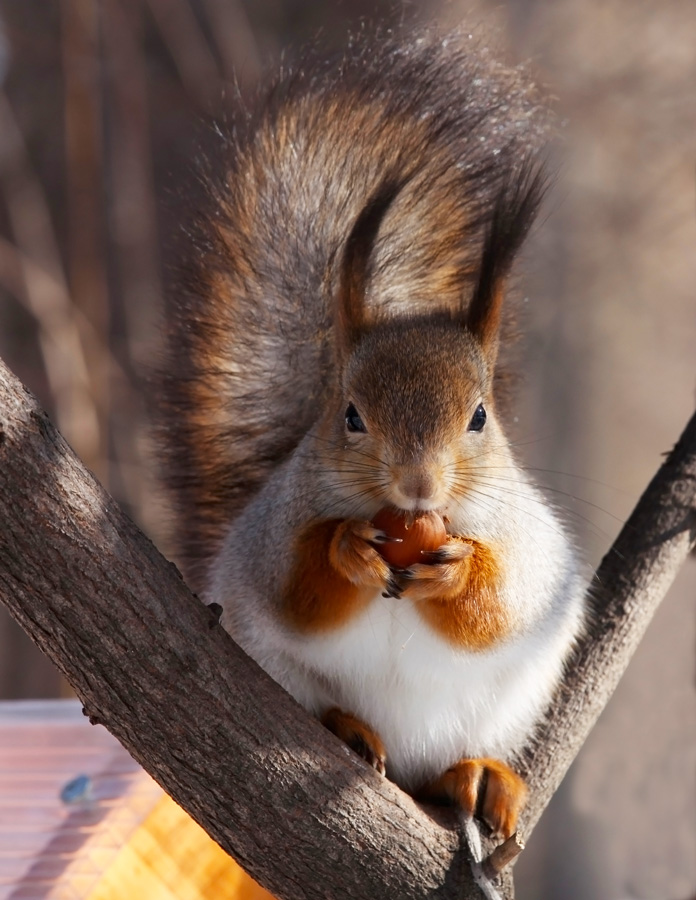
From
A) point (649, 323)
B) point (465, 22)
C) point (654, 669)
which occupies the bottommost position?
point (654, 669)

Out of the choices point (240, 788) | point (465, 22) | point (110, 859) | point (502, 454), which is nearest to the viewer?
point (240, 788)

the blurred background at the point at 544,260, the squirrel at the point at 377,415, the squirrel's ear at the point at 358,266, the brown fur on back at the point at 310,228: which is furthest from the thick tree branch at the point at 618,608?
the squirrel's ear at the point at 358,266

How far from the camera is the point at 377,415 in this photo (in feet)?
5.03

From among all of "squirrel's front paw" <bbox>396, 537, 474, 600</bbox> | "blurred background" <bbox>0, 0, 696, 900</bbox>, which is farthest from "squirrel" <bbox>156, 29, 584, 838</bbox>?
"blurred background" <bbox>0, 0, 696, 900</bbox>

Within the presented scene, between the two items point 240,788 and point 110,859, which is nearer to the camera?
point 240,788

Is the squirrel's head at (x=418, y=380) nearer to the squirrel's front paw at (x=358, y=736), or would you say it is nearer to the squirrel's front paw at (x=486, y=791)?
the squirrel's front paw at (x=358, y=736)

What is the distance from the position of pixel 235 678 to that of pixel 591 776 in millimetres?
2252

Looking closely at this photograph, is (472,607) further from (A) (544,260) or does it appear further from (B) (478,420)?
(A) (544,260)

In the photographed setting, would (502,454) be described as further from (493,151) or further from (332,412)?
(493,151)

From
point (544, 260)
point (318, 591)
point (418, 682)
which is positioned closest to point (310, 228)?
point (318, 591)

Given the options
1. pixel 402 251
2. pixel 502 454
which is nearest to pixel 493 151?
pixel 402 251

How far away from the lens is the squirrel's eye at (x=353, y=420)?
1576 mm

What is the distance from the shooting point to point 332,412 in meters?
1.72

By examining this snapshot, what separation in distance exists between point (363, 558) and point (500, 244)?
567mm
